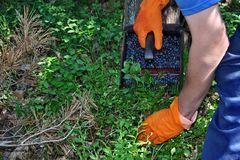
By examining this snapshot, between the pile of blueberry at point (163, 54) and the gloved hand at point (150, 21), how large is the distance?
6.0 inches

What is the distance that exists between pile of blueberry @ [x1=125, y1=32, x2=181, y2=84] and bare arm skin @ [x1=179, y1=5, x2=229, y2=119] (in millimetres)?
495

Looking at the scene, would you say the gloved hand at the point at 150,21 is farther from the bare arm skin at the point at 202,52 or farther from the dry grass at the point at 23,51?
the dry grass at the point at 23,51

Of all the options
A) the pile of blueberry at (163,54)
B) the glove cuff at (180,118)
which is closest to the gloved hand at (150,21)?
the pile of blueberry at (163,54)

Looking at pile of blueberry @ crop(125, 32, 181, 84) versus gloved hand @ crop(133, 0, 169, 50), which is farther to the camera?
pile of blueberry @ crop(125, 32, 181, 84)

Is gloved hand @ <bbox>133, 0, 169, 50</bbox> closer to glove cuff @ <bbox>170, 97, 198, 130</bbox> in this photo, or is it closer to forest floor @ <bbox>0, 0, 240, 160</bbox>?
forest floor @ <bbox>0, 0, 240, 160</bbox>

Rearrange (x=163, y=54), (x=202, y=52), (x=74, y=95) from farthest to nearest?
(x=163, y=54) < (x=74, y=95) < (x=202, y=52)

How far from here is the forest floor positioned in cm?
281

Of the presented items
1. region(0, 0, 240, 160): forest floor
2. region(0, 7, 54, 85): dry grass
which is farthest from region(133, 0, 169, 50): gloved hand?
region(0, 7, 54, 85): dry grass

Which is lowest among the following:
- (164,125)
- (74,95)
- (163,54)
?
(164,125)

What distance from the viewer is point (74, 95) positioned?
311 centimetres

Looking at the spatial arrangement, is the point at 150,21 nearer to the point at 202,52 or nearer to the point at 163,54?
the point at 163,54

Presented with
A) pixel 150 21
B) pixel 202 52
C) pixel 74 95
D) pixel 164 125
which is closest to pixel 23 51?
pixel 74 95

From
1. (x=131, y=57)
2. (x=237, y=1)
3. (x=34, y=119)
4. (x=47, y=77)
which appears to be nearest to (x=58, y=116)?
(x=34, y=119)

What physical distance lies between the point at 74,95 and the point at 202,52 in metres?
1.08
